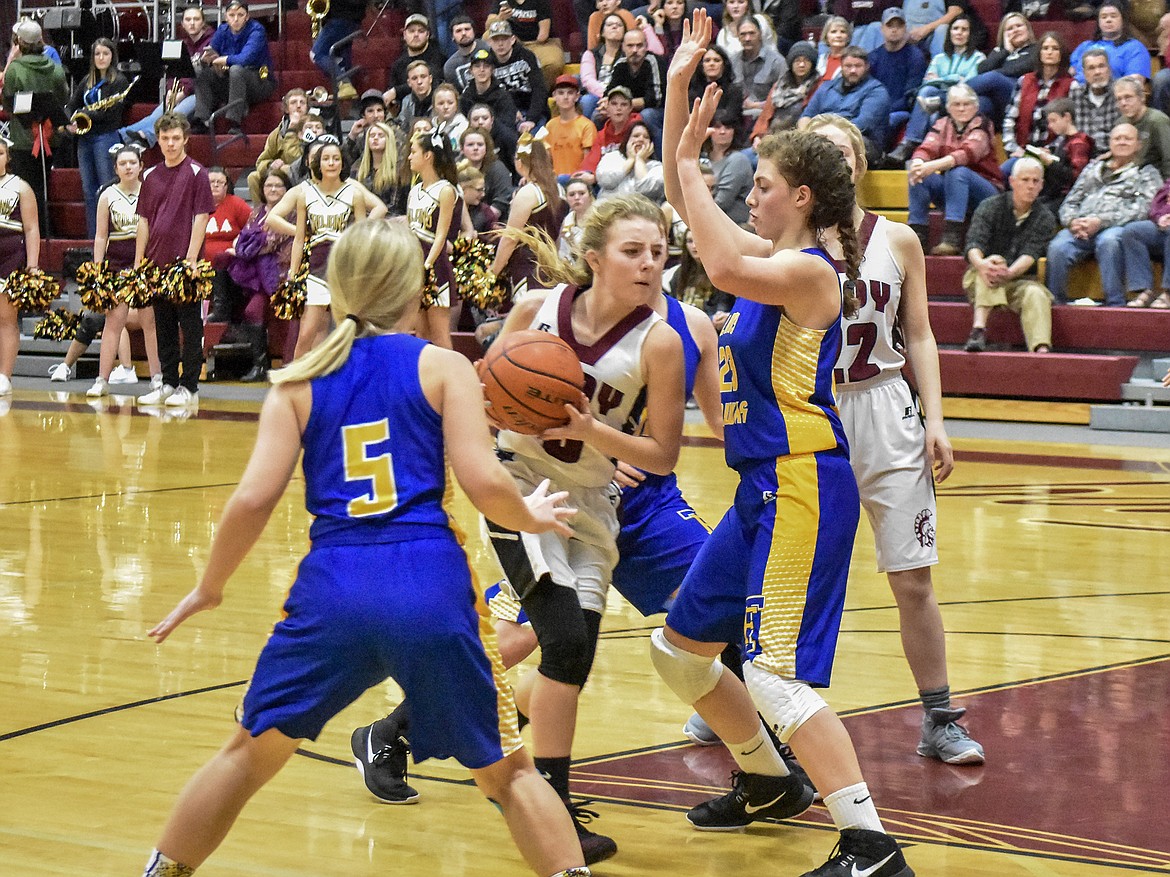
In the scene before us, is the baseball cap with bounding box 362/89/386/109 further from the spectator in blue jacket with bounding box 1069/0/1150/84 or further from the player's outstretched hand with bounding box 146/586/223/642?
the player's outstretched hand with bounding box 146/586/223/642

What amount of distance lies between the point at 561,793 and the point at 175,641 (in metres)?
2.24

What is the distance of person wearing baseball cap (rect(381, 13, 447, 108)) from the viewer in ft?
51.9

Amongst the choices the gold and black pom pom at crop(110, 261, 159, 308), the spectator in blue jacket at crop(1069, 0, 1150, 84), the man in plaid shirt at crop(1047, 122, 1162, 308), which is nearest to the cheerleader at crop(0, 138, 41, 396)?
the gold and black pom pom at crop(110, 261, 159, 308)

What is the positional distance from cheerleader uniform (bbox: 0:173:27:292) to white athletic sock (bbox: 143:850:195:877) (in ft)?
37.8

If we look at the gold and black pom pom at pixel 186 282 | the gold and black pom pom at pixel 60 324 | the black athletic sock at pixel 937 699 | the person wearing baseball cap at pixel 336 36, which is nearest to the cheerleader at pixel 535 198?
the gold and black pom pom at pixel 186 282

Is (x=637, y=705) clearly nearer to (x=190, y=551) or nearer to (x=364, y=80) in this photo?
(x=190, y=551)

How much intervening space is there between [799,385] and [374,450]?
1.02m

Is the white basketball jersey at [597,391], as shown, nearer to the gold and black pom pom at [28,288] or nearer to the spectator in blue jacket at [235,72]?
the gold and black pom pom at [28,288]

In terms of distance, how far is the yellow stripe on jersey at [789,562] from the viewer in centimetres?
325

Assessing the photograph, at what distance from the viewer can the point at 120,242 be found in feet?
44.2

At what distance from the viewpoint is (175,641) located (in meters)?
5.32

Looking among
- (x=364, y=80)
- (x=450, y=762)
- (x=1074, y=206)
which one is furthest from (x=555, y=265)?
(x=364, y=80)

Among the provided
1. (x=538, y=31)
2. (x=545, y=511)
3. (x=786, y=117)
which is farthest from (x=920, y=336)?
(x=538, y=31)

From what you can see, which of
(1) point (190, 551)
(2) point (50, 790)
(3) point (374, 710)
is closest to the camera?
(2) point (50, 790)
